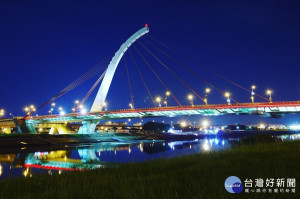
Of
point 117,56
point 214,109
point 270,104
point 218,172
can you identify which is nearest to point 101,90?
point 117,56

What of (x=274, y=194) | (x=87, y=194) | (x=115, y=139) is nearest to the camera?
(x=274, y=194)

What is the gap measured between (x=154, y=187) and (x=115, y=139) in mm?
60007

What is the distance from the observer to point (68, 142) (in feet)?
171

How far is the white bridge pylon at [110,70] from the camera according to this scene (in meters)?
56.9

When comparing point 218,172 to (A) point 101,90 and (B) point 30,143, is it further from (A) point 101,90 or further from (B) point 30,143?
(A) point 101,90

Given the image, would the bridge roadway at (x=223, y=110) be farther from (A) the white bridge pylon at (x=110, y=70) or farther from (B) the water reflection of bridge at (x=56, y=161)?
(B) the water reflection of bridge at (x=56, y=161)

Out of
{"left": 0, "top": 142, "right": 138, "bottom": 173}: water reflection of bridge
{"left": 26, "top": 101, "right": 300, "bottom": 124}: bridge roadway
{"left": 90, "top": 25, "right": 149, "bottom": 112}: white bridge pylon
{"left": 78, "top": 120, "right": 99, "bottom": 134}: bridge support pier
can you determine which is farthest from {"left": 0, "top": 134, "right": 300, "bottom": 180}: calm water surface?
{"left": 78, "top": 120, "right": 99, "bottom": 134}: bridge support pier

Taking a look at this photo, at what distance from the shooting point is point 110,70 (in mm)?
59031

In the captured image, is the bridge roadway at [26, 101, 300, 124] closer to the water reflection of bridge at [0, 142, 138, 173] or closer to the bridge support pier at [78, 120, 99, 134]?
the bridge support pier at [78, 120, 99, 134]

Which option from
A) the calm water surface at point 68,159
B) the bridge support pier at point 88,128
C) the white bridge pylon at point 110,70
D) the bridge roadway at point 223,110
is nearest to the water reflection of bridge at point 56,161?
the calm water surface at point 68,159

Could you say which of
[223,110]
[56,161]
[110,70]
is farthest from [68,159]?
[110,70]

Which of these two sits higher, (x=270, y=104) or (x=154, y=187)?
(x=270, y=104)

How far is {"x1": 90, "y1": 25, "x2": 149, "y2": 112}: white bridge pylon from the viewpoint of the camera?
56.9m

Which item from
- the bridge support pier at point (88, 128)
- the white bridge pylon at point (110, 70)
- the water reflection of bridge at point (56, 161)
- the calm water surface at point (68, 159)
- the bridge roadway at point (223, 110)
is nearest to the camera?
the calm water surface at point (68, 159)
